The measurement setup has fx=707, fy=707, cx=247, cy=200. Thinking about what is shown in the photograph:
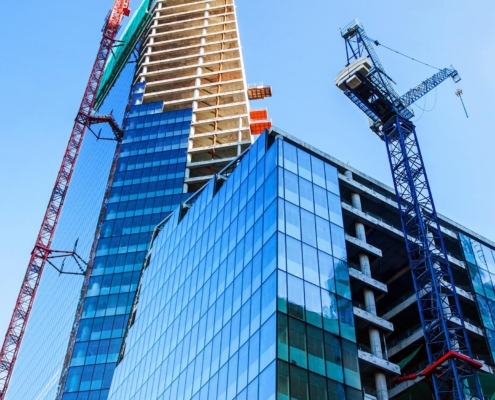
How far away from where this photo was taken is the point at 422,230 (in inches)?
2670

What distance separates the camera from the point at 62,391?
100625mm

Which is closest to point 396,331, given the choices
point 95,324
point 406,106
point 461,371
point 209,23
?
point 461,371

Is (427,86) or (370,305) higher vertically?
(427,86)

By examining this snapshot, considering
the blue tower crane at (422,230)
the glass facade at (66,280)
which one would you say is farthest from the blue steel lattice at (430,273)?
the glass facade at (66,280)

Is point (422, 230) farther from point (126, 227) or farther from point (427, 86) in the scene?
point (126, 227)

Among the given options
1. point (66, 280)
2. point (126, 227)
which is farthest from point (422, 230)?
point (66, 280)

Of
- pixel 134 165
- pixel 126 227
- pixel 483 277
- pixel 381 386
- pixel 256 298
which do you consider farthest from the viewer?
pixel 134 165

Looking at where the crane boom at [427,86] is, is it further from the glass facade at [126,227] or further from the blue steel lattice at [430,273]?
the glass facade at [126,227]

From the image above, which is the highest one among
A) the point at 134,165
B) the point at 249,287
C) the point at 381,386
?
the point at 134,165

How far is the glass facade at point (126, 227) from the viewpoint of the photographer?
101 m

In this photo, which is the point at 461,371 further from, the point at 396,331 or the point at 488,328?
the point at 396,331

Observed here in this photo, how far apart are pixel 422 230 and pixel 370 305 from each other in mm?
10840

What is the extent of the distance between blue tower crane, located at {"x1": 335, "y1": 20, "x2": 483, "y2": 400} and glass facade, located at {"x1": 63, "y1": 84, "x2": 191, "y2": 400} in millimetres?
47440

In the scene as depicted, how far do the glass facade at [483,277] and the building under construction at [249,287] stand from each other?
0.20 metres
